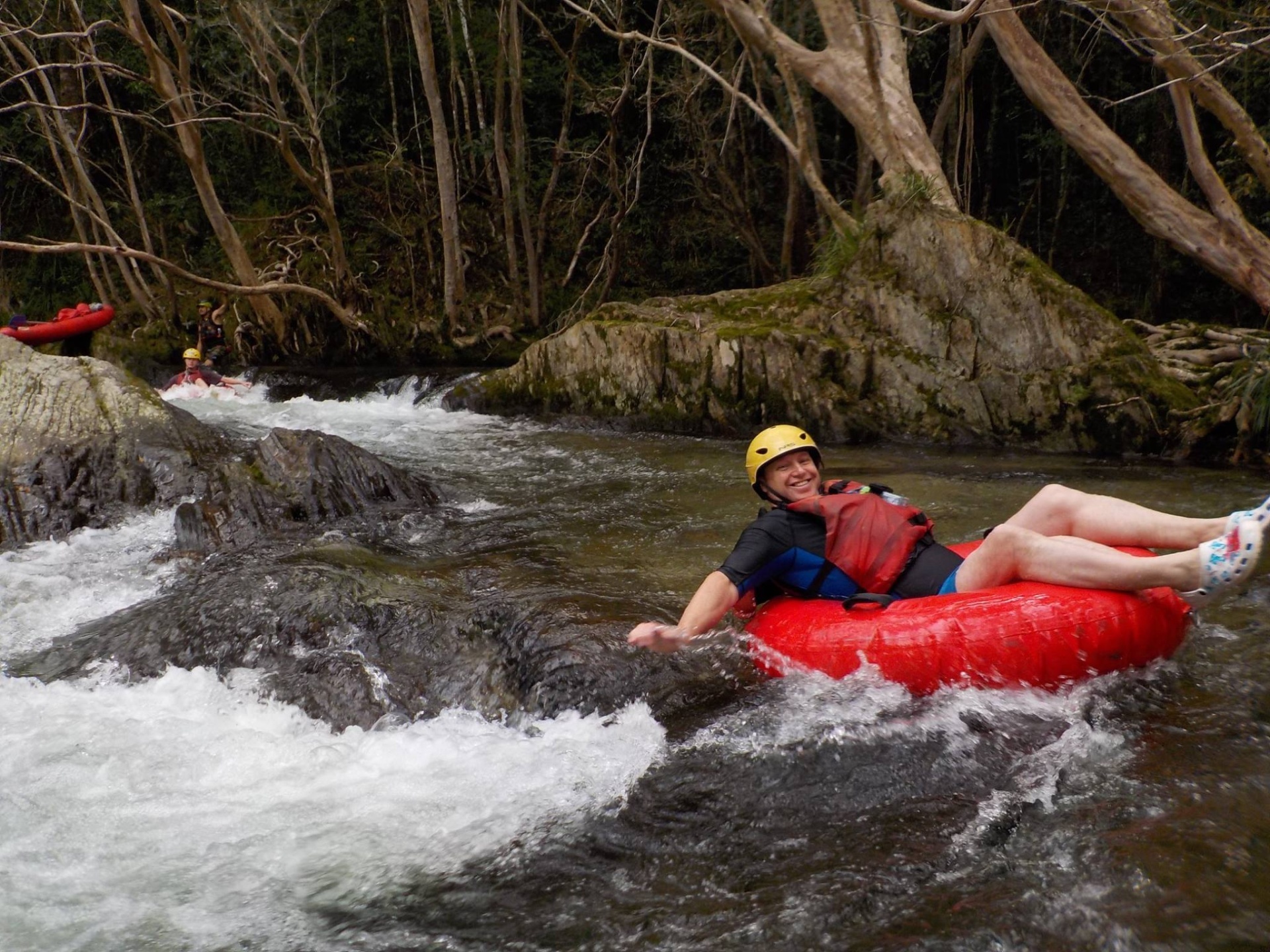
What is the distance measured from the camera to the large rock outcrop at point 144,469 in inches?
242

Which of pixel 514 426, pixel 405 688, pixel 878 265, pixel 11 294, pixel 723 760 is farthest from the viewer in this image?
pixel 11 294

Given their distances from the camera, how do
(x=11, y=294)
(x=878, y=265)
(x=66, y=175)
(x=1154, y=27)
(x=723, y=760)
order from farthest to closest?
(x=11, y=294) → (x=66, y=175) → (x=878, y=265) → (x=1154, y=27) → (x=723, y=760)

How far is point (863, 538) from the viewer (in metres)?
3.94

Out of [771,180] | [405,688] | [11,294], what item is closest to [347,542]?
[405,688]

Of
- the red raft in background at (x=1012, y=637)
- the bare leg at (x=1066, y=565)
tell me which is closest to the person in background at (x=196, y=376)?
the red raft in background at (x=1012, y=637)

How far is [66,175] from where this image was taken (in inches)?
637

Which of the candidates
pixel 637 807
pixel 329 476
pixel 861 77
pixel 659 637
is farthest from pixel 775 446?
pixel 861 77

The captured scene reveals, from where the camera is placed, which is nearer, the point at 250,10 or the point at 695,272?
the point at 250,10

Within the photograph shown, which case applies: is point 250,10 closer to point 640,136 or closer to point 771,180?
point 640,136

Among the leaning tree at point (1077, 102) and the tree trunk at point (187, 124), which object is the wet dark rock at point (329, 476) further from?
the tree trunk at point (187, 124)

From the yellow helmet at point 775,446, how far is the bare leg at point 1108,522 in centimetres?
86

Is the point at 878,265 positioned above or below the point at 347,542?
above

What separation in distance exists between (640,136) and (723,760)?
1518 cm

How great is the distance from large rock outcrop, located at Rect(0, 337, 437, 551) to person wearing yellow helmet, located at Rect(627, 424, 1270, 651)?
11.0 ft
